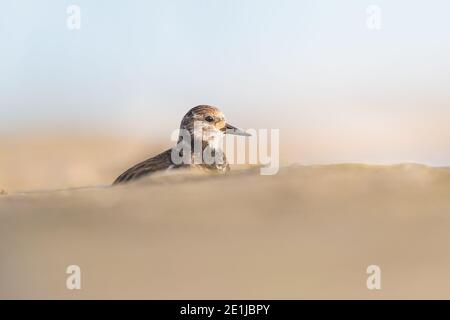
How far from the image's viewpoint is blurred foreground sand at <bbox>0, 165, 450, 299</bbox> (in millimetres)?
2984

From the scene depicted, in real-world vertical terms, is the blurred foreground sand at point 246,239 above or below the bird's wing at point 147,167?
below

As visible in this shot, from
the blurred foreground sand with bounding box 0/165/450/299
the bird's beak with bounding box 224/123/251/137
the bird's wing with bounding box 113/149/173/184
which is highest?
the bird's beak with bounding box 224/123/251/137

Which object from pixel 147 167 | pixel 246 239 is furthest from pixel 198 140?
pixel 246 239

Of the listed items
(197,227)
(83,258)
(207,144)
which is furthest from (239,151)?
(83,258)

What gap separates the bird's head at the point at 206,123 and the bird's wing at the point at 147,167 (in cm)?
21

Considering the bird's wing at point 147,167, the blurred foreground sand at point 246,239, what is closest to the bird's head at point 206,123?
the bird's wing at point 147,167

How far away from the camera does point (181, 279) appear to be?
2.99 meters

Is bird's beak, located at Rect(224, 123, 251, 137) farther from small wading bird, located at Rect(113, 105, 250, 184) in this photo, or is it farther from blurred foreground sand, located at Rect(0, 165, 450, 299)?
blurred foreground sand, located at Rect(0, 165, 450, 299)

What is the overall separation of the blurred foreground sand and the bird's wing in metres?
0.39

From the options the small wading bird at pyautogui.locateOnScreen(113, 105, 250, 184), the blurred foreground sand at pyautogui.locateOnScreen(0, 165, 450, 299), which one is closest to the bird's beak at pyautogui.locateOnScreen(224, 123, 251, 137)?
the small wading bird at pyautogui.locateOnScreen(113, 105, 250, 184)

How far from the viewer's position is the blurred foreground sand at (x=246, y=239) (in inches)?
117

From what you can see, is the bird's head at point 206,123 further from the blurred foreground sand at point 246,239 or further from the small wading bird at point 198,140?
the blurred foreground sand at point 246,239

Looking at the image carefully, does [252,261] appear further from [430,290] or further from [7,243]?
[7,243]

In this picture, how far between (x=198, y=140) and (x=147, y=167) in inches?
16.2
